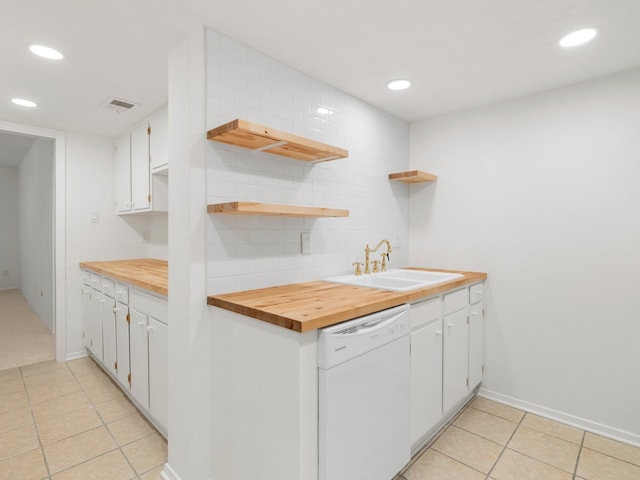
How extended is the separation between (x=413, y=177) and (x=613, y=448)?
2200 mm

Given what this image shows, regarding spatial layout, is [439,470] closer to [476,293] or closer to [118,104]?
[476,293]

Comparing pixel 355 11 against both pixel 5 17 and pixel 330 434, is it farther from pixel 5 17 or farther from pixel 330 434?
pixel 330 434

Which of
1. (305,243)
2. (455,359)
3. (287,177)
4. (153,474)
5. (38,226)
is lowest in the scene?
(153,474)

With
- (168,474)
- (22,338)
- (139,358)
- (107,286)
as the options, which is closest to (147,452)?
(168,474)

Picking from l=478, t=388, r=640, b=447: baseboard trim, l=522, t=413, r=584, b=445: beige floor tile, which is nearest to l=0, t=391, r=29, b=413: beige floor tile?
l=478, t=388, r=640, b=447: baseboard trim

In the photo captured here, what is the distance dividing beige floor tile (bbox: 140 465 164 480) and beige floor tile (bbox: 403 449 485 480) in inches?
52.3

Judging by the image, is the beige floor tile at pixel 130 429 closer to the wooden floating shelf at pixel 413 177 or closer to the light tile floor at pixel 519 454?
the light tile floor at pixel 519 454

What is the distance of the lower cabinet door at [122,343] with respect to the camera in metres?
2.49

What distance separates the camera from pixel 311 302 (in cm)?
Result: 161

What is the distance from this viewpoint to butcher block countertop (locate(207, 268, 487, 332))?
4.40 ft

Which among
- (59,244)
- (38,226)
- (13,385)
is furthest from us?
(38,226)

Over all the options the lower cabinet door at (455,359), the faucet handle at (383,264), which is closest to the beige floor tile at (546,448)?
the lower cabinet door at (455,359)

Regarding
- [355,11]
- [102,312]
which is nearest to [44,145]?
[102,312]

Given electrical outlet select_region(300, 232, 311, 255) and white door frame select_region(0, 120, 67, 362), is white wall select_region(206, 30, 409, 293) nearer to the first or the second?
electrical outlet select_region(300, 232, 311, 255)
